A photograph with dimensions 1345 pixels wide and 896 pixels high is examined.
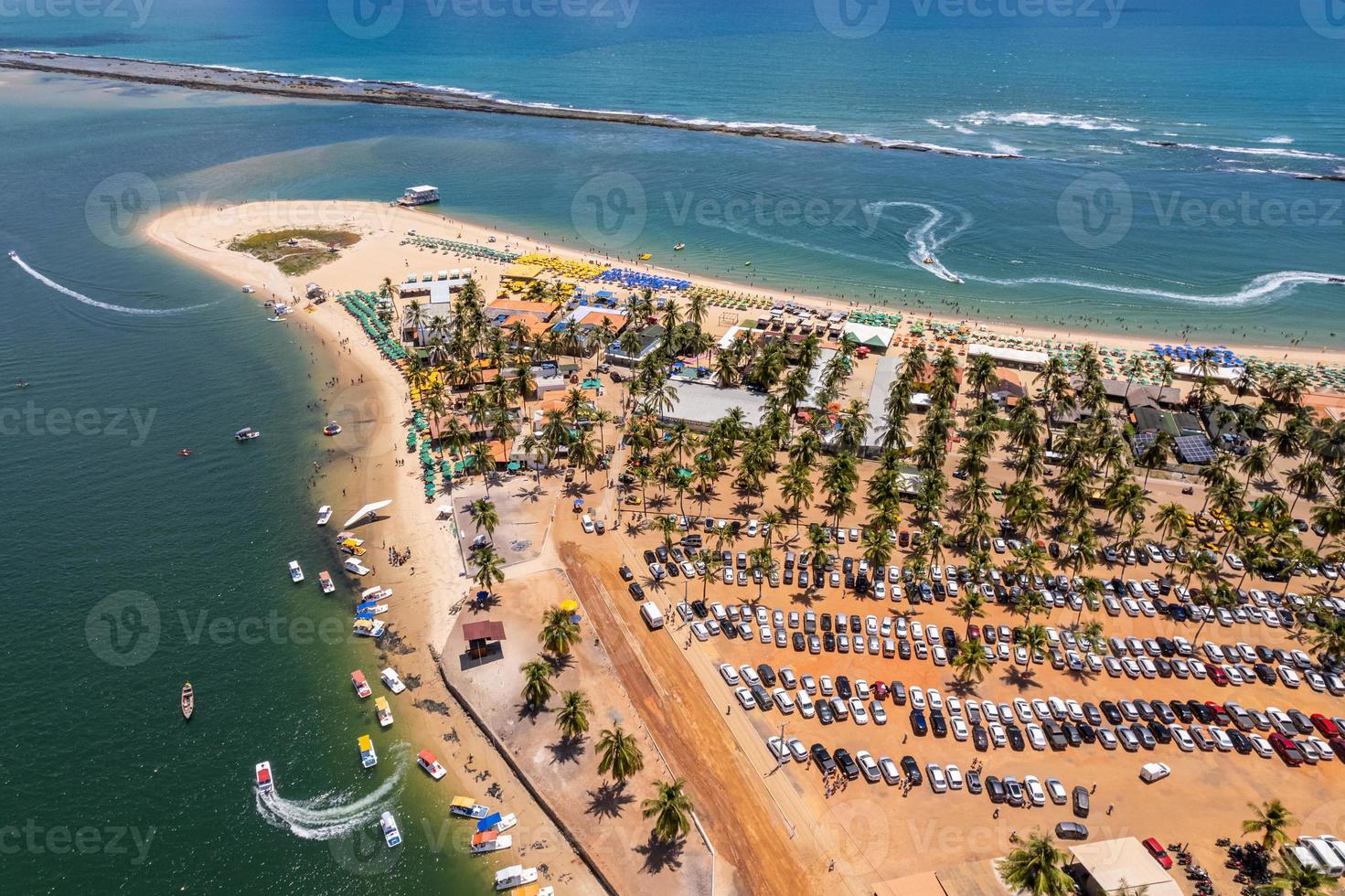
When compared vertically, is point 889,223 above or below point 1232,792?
above

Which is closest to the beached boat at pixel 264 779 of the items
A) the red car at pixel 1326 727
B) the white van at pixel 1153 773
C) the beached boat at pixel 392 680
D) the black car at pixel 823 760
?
the beached boat at pixel 392 680

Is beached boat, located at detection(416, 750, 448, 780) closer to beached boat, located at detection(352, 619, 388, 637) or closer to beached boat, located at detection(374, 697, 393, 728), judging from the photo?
beached boat, located at detection(374, 697, 393, 728)

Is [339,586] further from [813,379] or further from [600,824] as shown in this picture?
[813,379]

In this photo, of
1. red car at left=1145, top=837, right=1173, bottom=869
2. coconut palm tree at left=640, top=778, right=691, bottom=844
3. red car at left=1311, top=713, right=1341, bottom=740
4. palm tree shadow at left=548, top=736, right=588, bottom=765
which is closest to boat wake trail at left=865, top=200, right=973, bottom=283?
red car at left=1311, top=713, right=1341, bottom=740

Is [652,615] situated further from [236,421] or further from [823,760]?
[236,421]

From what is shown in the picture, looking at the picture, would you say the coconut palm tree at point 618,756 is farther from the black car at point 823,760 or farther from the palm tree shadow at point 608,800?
the black car at point 823,760

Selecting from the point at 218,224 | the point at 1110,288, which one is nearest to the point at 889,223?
the point at 1110,288

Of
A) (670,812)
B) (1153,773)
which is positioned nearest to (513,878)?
(670,812)
